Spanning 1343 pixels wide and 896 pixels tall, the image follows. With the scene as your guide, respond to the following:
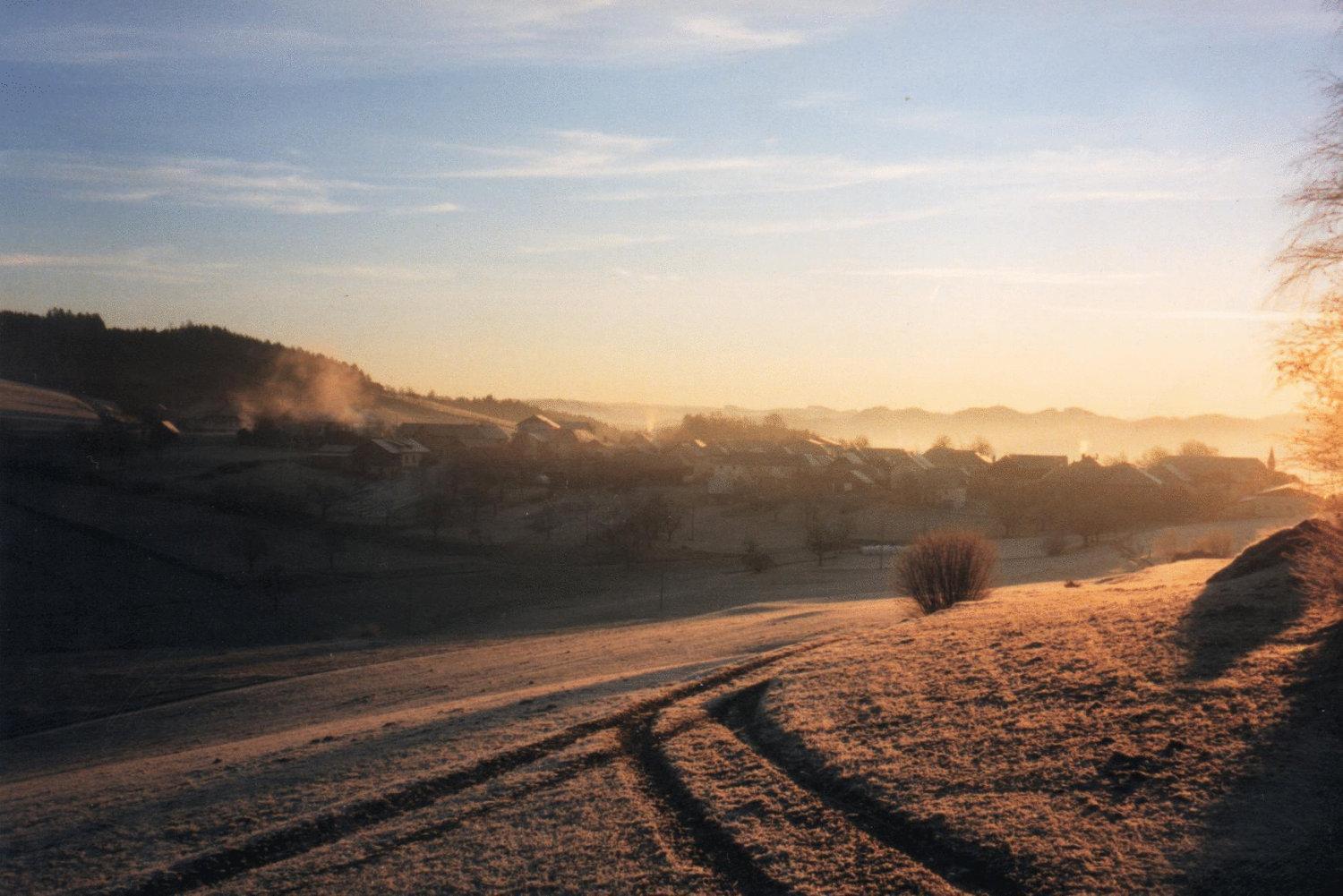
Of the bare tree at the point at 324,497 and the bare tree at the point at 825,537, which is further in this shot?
the bare tree at the point at 324,497

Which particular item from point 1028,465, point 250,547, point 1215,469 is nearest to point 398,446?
point 250,547

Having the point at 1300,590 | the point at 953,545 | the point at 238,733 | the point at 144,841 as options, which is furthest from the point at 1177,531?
the point at 144,841

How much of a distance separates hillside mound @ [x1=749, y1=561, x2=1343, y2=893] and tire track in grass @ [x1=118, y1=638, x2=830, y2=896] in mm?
2803

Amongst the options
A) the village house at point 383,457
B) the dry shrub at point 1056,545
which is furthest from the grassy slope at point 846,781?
the village house at point 383,457

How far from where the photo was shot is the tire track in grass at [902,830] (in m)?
7.59

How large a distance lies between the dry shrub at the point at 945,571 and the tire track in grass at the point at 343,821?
11.7m

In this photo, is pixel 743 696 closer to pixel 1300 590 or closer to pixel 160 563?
pixel 1300 590

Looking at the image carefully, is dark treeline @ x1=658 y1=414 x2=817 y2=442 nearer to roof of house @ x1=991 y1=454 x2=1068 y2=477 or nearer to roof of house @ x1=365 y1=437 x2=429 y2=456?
roof of house @ x1=991 y1=454 x2=1068 y2=477

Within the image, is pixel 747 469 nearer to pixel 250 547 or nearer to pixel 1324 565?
pixel 250 547

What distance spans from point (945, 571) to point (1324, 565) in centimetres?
1230

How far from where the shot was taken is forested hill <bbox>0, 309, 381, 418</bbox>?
4564 inches

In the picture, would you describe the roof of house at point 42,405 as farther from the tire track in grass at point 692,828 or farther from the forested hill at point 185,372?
the tire track in grass at point 692,828

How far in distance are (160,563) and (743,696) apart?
4377cm

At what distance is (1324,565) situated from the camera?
11219 millimetres
